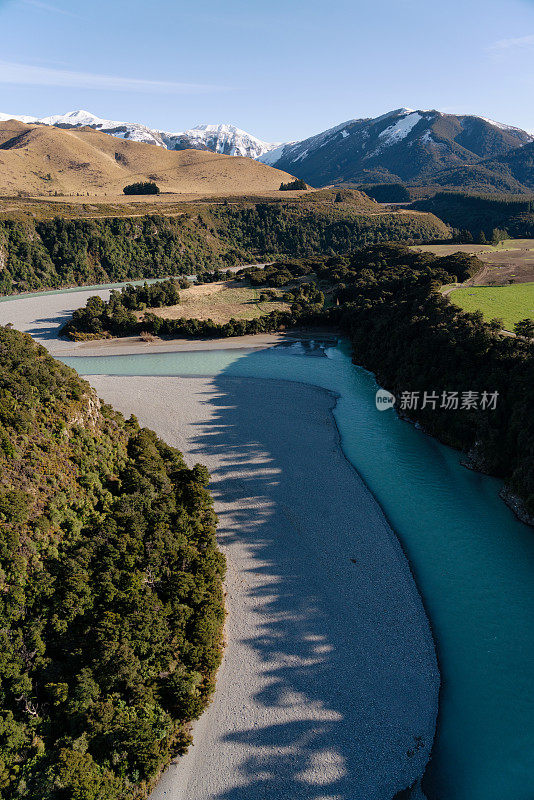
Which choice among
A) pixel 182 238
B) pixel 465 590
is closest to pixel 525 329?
pixel 465 590

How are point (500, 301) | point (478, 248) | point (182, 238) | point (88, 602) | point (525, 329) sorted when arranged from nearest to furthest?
point (88, 602) < point (525, 329) < point (500, 301) < point (478, 248) < point (182, 238)

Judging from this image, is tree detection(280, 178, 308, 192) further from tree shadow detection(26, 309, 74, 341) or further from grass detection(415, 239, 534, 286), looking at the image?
tree shadow detection(26, 309, 74, 341)

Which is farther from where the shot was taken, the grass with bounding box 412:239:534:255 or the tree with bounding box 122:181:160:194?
the tree with bounding box 122:181:160:194

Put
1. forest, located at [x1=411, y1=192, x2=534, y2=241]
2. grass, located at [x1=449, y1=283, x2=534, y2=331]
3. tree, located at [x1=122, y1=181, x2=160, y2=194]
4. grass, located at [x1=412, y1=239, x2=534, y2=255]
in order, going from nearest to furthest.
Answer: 1. grass, located at [x1=449, y1=283, x2=534, y2=331]
2. grass, located at [x1=412, y1=239, x2=534, y2=255]
3. forest, located at [x1=411, y1=192, x2=534, y2=241]
4. tree, located at [x1=122, y1=181, x2=160, y2=194]

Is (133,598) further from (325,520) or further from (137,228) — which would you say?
(137,228)

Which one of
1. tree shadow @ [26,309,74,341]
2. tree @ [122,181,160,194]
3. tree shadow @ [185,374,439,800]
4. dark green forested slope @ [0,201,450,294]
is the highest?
tree @ [122,181,160,194]

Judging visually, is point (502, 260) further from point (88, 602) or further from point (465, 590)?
point (88, 602)

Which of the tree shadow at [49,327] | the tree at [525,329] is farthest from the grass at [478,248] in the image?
the tree shadow at [49,327]

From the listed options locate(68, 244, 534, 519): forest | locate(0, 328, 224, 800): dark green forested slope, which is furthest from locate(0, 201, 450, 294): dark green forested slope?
locate(0, 328, 224, 800): dark green forested slope
